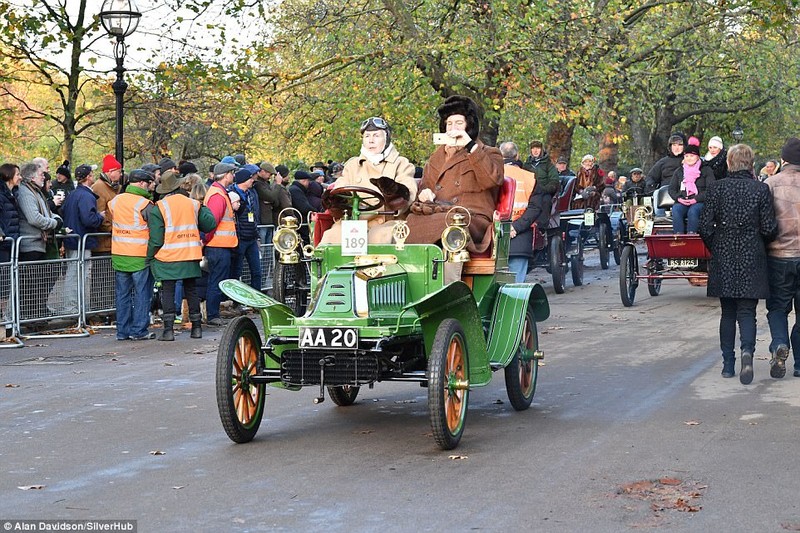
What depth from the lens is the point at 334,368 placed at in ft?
27.4

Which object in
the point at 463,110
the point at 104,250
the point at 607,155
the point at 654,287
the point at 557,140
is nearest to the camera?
the point at 463,110

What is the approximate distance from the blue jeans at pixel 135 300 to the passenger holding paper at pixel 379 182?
5752 millimetres

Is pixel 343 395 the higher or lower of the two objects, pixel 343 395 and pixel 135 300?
the lower

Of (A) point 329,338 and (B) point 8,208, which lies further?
(B) point 8,208

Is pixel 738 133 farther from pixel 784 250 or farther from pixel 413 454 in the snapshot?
pixel 413 454

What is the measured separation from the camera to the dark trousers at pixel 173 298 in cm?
1505

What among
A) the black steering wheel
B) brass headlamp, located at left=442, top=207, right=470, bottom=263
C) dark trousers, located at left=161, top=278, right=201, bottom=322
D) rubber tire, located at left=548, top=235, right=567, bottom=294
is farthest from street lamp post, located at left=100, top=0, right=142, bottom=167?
brass headlamp, located at left=442, top=207, right=470, bottom=263

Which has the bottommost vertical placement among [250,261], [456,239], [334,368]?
[334,368]

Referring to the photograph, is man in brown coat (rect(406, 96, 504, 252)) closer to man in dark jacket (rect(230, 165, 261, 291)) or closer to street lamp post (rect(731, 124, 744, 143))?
man in dark jacket (rect(230, 165, 261, 291))

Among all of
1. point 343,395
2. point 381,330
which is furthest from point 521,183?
point 381,330

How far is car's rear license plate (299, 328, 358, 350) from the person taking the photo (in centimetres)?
820

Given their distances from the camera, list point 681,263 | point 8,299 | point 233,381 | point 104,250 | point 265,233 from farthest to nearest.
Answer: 1. point 265,233
2. point 681,263
3. point 104,250
4. point 8,299
5. point 233,381

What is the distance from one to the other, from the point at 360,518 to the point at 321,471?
122cm

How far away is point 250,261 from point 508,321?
28.4ft
